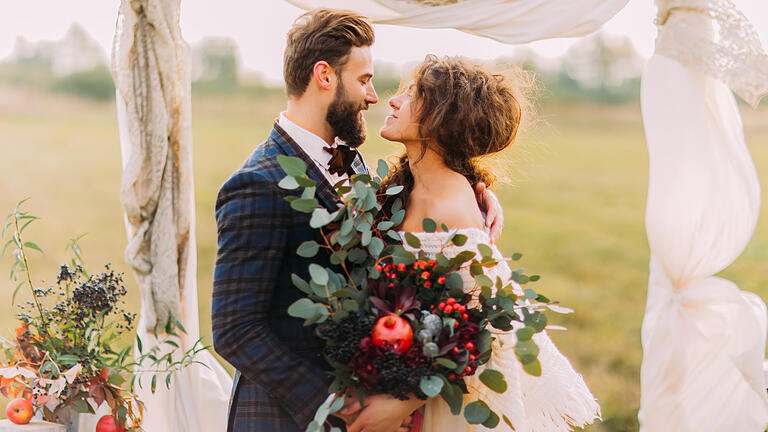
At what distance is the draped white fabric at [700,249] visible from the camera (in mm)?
1717

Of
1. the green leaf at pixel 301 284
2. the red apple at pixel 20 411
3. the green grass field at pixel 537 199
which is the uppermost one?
the green leaf at pixel 301 284

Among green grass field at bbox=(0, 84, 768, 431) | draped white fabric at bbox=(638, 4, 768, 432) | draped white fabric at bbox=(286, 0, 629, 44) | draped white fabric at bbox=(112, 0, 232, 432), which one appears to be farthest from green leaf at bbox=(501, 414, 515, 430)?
green grass field at bbox=(0, 84, 768, 431)

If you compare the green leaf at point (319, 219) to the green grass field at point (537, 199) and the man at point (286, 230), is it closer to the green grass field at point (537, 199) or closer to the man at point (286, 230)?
the man at point (286, 230)

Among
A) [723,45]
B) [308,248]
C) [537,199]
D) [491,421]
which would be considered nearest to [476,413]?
[491,421]

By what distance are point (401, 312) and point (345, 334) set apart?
13 centimetres

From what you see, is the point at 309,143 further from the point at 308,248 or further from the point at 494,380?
the point at 494,380

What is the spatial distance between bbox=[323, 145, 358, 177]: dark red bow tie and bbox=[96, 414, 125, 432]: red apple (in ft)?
3.67

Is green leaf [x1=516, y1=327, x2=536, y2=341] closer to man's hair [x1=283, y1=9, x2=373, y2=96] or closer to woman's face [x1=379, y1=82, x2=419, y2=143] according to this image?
woman's face [x1=379, y1=82, x2=419, y2=143]

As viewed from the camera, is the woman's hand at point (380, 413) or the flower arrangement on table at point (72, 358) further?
the flower arrangement on table at point (72, 358)

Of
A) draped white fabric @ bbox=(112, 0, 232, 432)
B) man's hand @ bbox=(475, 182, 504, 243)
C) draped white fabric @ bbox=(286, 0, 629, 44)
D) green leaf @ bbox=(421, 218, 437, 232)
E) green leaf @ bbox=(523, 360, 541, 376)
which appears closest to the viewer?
green leaf @ bbox=(523, 360, 541, 376)

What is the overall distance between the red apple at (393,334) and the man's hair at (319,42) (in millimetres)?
698

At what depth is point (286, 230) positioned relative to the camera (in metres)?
1.54

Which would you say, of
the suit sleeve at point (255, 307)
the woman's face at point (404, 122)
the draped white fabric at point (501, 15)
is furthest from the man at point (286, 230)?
the draped white fabric at point (501, 15)

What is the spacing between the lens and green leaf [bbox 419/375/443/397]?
51.4 inches
